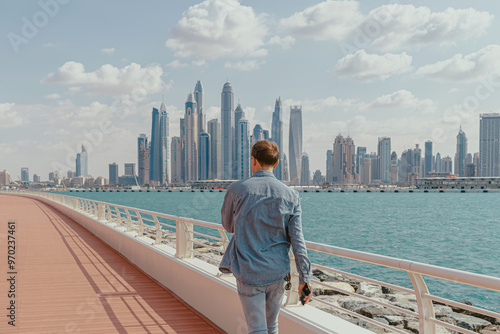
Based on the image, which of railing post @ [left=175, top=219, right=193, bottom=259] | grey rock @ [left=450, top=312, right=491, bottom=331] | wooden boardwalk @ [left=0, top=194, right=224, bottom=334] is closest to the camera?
wooden boardwalk @ [left=0, top=194, right=224, bottom=334]

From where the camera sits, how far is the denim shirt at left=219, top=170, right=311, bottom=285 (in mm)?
2924

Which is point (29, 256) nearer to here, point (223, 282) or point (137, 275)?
point (137, 275)

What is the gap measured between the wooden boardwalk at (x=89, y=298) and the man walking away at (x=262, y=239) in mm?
2669

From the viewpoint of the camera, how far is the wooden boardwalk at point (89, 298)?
558 cm

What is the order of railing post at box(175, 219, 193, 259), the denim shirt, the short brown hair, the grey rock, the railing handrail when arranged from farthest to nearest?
the grey rock
railing post at box(175, 219, 193, 259)
the short brown hair
the denim shirt
the railing handrail

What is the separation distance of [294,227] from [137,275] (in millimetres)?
6580

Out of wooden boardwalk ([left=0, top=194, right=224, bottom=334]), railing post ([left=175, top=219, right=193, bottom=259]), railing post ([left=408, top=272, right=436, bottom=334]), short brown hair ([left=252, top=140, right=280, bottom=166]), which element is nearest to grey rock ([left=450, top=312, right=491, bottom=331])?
railing post ([left=175, top=219, right=193, bottom=259])

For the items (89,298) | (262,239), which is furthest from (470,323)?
(262,239)

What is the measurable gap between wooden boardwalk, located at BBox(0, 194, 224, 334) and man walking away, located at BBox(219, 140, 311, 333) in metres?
2.67

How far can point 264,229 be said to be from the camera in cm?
295

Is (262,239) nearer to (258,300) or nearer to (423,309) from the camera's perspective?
(258,300)

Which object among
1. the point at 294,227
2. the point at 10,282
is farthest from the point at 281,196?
the point at 10,282

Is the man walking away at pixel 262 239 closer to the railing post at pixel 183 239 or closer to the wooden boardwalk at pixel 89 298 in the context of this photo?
the wooden boardwalk at pixel 89 298

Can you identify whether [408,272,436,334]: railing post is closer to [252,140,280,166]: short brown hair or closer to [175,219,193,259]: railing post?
[252,140,280,166]: short brown hair
